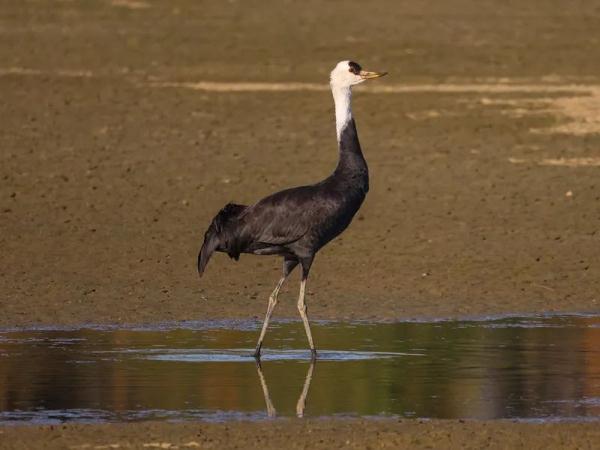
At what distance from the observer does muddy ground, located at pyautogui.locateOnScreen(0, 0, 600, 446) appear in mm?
14125

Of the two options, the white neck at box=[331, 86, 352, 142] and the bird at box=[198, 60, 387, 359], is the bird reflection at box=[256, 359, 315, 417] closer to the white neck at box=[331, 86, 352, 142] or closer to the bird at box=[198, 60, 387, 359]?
the bird at box=[198, 60, 387, 359]

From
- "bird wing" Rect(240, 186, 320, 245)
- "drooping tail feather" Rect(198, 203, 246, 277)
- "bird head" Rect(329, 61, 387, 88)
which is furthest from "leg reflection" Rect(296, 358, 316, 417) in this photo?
"bird head" Rect(329, 61, 387, 88)

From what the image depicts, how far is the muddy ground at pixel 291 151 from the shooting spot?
14125 mm

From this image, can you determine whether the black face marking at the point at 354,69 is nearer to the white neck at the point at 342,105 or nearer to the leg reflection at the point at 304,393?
the white neck at the point at 342,105

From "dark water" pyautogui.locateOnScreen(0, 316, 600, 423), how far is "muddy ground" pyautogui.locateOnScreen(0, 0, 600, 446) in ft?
1.80

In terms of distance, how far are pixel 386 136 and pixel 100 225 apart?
5037mm

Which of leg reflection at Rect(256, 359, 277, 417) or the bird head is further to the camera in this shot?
the bird head

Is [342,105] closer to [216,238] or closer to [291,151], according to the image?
[216,238]

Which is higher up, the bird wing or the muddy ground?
the bird wing

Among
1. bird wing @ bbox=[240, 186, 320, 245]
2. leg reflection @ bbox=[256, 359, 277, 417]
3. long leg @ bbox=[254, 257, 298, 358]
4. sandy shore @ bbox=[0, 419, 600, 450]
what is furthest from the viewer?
bird wing @ bbox=[240, 186, 320, 245]

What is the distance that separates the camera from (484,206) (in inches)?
675

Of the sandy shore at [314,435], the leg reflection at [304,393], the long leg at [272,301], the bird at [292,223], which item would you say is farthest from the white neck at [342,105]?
the sandy shore at [314,435]

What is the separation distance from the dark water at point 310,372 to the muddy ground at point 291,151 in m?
0.55

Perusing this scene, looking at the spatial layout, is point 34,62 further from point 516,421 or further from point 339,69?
point 516,421
